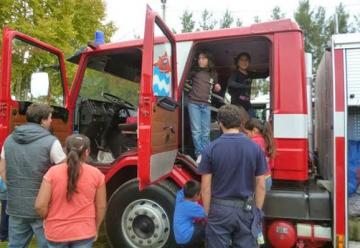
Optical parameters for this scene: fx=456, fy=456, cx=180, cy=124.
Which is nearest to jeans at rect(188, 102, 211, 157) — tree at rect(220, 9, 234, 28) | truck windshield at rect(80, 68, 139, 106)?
truck windshield at rect(80, 68, 139, 106)

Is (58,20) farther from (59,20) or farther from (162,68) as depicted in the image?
(162,68)

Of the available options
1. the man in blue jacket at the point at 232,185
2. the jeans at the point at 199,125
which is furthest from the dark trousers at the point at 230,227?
the jeans at the point at 199,125

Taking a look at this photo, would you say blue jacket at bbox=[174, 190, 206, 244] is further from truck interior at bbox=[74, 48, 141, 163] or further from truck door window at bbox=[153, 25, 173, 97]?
truck interior at bbox=[74, 48, 141, 163]

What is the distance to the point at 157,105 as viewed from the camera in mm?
4039

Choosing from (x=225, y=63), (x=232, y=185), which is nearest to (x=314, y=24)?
(x=225, y=63)

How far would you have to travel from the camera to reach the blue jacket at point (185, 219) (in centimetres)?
408

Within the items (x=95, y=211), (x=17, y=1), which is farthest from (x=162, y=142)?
(x=17, y=1)

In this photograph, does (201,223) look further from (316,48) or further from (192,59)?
(316,48)

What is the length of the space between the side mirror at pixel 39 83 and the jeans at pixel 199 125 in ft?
5.45

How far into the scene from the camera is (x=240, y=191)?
133 inches

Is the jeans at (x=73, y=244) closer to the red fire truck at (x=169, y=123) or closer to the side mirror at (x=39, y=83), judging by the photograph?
the red fire truck at (x=169, y=123)

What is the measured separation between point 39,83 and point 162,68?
1.63 m

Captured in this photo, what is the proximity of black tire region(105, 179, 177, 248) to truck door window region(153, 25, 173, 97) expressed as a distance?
3.18 feet

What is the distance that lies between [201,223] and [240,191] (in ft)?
2.99
